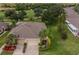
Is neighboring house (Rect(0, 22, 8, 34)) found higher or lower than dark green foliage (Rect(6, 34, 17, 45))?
higher

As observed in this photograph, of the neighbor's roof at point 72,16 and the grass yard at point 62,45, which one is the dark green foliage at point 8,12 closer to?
the grass yard at point 62,45

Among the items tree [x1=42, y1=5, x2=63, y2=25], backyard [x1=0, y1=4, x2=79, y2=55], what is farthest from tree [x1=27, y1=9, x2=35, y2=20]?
tree [x1=42, y1=5, x2=63, y2=25]

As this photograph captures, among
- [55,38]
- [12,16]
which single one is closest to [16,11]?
[12,16]

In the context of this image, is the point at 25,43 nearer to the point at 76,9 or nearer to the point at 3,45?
the point at 3,45

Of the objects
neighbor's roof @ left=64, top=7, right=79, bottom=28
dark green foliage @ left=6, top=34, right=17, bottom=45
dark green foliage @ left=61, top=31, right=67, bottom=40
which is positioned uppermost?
neighbor's roof @ left=64, top=7, right=79, bottom=28

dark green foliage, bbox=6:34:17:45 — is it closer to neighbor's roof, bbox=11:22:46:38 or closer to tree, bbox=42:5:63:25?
neighbor's roof, bbox=11:22:46:38

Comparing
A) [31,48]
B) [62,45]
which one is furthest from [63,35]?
[31,48]
